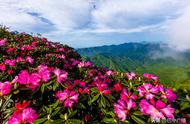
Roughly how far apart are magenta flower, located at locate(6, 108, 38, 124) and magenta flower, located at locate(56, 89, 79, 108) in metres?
0.54

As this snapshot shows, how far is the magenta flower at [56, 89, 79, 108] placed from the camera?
4.04 m

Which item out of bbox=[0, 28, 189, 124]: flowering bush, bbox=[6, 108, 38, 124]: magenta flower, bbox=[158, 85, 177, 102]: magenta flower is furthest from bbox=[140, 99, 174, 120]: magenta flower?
bbox=[6, 108, 38, 124]: magenta flower

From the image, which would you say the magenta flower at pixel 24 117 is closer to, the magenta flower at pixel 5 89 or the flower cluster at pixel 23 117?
the flower cluster at pixel 23 117

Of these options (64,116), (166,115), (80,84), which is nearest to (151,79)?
(80,84)

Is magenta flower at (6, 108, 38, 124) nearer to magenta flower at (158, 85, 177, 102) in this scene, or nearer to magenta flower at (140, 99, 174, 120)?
magenta flower at (140, 99, 174, 120)

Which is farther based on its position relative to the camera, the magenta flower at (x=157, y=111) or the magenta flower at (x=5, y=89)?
the magenta flower at (x=5, y=89)

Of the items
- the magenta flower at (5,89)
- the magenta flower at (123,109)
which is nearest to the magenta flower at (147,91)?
the magenta flower at (123,109)

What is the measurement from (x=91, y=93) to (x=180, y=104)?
1.38 metres

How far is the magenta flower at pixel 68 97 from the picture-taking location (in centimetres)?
404

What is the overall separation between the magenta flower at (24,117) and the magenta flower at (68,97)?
1.78 ft

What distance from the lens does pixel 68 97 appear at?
13.6ft

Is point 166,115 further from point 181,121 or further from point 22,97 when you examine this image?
point 22,97

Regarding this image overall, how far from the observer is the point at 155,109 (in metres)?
3.64

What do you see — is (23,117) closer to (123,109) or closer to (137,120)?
(123,109)
